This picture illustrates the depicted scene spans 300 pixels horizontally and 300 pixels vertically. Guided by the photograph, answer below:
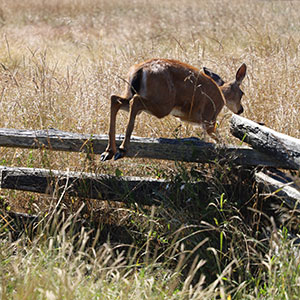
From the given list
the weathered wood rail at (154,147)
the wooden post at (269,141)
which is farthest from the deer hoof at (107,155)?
the wooden post at (269,141)

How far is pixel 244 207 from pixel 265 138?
0.71m

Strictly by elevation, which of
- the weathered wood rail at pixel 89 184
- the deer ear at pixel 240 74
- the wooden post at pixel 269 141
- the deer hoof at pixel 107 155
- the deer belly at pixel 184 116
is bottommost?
the weathered wood rail at pixel 89 184

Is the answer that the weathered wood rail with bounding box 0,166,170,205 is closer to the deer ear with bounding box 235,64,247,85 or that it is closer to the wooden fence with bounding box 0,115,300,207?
the wooden fence with bounding box 0,115,300,207

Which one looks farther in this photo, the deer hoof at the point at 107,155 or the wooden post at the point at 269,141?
the deer hoof at the point at 107,155

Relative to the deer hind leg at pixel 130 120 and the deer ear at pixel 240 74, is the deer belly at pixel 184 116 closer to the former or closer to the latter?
the deer hind leg at pixel 130 120

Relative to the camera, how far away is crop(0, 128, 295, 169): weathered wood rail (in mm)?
4320

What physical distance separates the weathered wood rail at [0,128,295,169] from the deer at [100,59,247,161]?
16 centimetres

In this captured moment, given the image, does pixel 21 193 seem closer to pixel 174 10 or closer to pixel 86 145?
pixel 86 145

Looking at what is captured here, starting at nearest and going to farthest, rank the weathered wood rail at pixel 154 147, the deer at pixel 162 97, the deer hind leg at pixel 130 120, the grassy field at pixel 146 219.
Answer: the grassy field at pixel 146 219 < the weathered wood rail at pixel 154 147 < the deer hind leg at pixel 130 120 < the deer at pixel 162 97

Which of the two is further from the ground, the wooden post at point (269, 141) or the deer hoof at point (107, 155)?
the wooden post at point (269, 141)

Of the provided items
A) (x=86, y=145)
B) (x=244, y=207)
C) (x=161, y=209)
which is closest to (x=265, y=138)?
(x=244, y=207)

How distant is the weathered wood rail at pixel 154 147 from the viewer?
4320 mm

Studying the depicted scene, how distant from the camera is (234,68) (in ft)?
24.1

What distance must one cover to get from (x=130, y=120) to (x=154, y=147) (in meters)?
0.35
